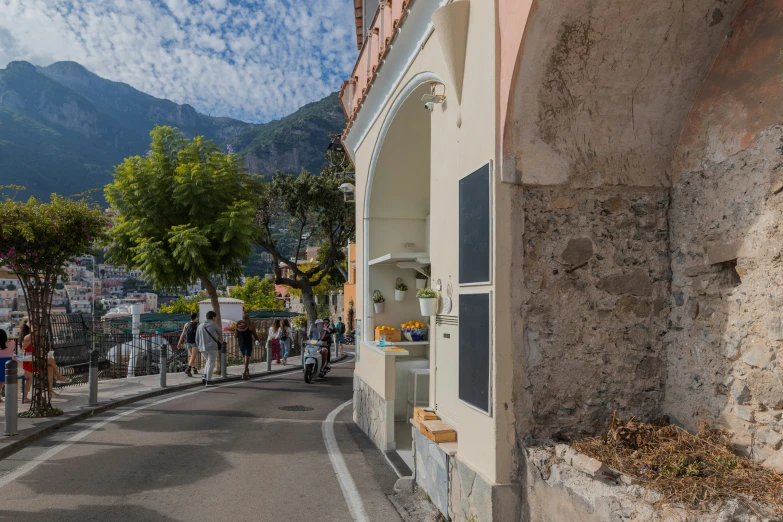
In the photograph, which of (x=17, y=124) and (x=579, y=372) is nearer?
(x=579, y=372)

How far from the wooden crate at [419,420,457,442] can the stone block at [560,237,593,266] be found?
6.61ft

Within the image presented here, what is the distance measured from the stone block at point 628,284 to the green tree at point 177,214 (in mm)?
13759

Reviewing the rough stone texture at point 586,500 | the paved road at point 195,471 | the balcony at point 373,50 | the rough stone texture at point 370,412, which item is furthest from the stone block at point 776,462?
the balcony at point 373,50

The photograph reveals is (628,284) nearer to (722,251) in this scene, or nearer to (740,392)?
(722,251)

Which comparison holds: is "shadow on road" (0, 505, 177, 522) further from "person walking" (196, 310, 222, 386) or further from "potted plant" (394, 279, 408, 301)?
"person walking" (196, 310, 222, 386)

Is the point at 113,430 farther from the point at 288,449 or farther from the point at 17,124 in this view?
the point at 17,124

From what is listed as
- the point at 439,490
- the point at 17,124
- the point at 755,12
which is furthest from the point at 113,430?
the point at 17,124

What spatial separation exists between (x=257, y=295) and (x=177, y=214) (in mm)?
58722

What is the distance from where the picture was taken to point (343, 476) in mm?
7023

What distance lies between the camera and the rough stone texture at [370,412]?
846 cm

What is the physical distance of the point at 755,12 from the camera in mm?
3988

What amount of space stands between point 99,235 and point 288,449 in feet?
16.8

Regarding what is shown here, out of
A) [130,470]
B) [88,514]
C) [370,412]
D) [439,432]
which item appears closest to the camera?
[88,514]

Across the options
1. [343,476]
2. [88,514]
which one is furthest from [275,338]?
[88,514]
